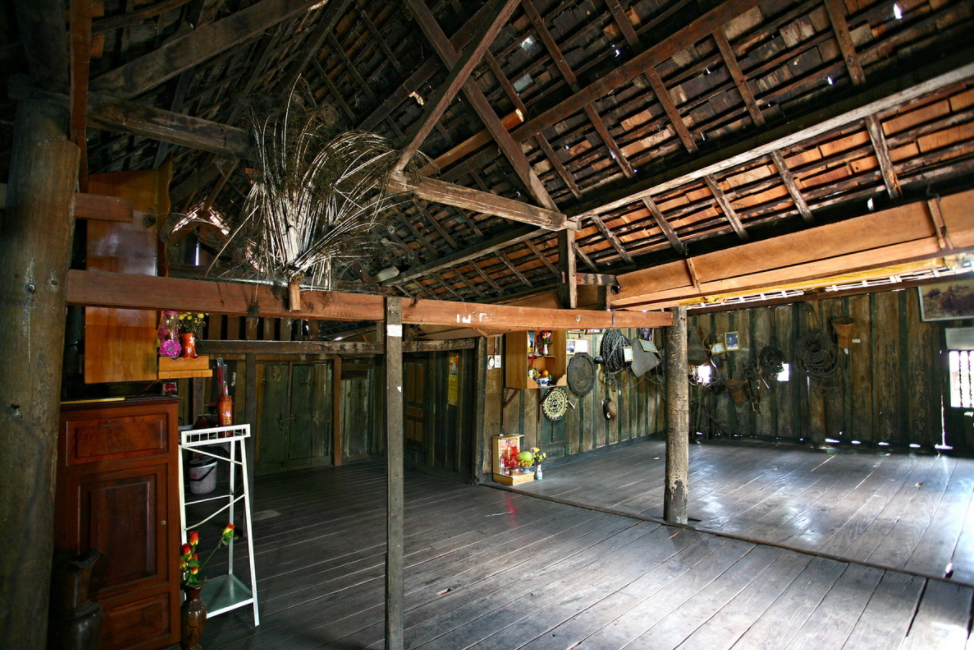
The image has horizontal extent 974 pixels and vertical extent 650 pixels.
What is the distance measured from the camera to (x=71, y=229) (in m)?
2.15

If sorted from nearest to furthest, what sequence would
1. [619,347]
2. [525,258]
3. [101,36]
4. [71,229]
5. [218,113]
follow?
1. [71,229]
2. [101,36]
3. [218,113]
4. [525,258]
5. [619,347]

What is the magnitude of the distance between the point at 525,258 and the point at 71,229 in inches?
178

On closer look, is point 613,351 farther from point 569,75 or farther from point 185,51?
point 185,51

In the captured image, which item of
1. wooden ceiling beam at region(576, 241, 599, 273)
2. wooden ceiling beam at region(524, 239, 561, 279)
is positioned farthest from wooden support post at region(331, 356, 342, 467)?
wooden ceiling beam at region(576, 241, 599, 273)

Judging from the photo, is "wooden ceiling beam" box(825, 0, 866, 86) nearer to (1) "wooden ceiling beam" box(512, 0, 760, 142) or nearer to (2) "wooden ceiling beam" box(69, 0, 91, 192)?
(1) "wooden ceiling beam" box(512, 0, 760, 142)

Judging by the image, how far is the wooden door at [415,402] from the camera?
795 cm

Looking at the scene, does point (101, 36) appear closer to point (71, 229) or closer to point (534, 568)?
point (71, 229)

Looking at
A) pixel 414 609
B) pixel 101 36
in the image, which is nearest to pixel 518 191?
pixel 101 36

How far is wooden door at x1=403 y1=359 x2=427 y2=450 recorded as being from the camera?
795cm

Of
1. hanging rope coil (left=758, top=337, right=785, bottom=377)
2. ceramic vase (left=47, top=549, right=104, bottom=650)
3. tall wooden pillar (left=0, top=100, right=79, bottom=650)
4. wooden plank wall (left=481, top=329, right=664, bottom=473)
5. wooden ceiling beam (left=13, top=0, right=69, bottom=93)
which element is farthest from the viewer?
hanging rope coil (left=758, top=337, right=785, bottom=377)

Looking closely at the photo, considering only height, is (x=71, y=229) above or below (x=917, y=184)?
below

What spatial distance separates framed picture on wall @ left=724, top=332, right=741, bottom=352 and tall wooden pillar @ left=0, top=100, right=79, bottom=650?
1103cm

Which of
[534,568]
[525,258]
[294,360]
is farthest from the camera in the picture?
[294,360]

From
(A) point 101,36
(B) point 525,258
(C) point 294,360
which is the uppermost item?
(A) point 101,36
